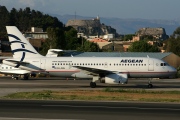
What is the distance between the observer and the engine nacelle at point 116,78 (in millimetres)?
48866

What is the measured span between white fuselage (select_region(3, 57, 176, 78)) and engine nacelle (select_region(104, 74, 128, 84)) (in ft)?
3.18

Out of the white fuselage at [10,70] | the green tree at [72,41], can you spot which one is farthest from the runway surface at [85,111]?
the green tree at [72,41]

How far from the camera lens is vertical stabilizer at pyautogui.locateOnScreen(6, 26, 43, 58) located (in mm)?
54906

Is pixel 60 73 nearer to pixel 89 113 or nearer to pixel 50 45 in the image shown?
pixel 89 113

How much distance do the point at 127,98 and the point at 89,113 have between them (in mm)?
11087

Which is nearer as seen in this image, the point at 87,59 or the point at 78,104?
the point at 78,104

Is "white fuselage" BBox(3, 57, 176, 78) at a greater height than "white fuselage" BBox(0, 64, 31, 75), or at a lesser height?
greater

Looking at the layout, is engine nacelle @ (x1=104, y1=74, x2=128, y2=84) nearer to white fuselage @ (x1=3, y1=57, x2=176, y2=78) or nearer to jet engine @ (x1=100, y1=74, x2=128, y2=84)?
jet engine @ (x1=100, y1=74, x2=128, y2=84)

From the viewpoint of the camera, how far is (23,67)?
2092 inches

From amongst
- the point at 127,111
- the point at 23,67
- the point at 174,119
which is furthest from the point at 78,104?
the point at 23,67

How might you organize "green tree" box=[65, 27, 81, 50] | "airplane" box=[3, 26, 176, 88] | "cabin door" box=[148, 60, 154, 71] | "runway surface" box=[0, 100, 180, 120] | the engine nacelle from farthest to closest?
"green tree" box=[65, 27, 81, 50], "cabin door" box=[148, 60, 154, 71], "airplane" box=[3, 26, 176, 88], the engine nacelle, "runway surface" box=[0, 100, 180, 120]

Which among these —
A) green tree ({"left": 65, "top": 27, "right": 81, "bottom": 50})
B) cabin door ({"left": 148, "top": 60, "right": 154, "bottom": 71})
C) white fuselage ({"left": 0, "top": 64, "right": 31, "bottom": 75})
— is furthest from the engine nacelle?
green tree ({"left": 65, "top": 27, "right": 81, "bottom": 50})

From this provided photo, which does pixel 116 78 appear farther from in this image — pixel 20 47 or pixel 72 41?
pixel 72 41

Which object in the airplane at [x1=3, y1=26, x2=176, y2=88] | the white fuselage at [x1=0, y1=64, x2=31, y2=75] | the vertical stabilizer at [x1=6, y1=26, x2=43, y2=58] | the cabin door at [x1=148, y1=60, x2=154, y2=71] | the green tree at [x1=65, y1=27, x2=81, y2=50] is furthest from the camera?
the green tree at [x1=65, y1=27, x2=81, y2=50]
